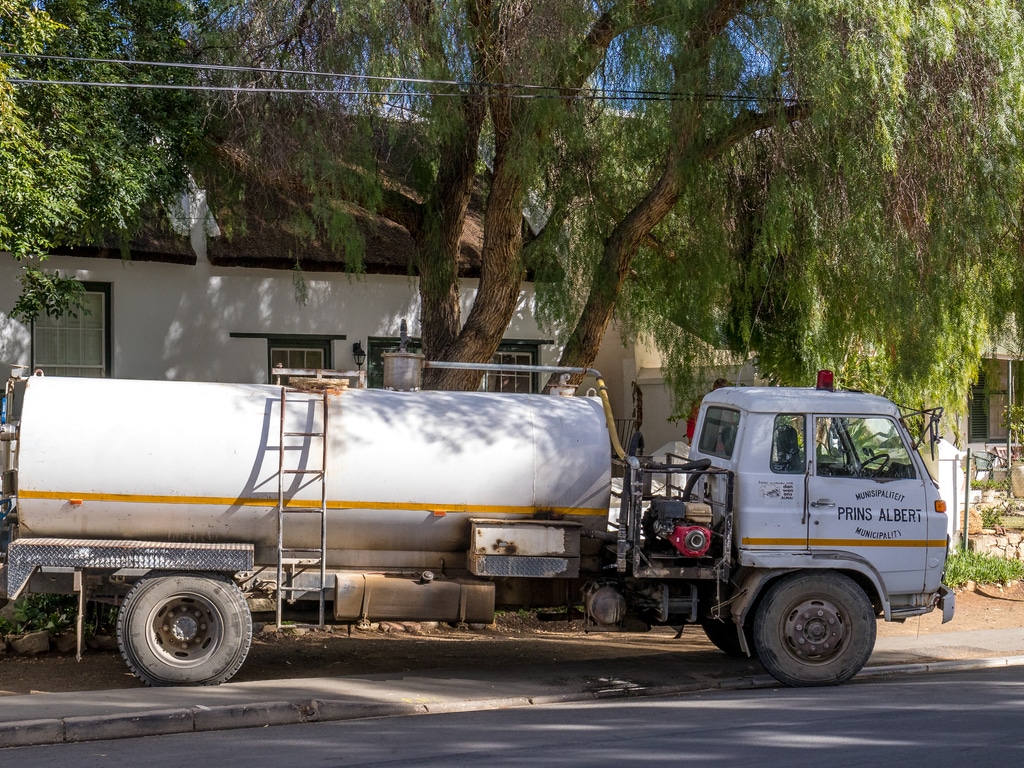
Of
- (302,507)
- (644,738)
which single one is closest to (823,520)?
(644,738)

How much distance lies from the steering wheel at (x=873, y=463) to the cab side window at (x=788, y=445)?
56 cm

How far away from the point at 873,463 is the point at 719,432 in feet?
4.50

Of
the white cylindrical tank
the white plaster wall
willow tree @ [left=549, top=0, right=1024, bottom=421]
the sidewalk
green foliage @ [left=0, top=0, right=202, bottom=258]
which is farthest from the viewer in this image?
the white plaster wall

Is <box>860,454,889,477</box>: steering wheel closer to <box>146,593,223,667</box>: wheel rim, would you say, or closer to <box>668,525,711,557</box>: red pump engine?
<box>668,525,711,557</box>: red pump engine

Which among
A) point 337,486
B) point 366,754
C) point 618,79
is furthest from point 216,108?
point 366,754

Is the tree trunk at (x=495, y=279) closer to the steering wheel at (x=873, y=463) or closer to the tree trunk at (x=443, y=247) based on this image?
the tree trunk at (x=443, y=247)

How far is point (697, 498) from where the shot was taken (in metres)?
9.90

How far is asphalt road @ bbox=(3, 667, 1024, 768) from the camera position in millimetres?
7012

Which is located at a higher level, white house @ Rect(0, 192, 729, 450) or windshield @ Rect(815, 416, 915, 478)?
white house @ Rect(0, 192, 729, 450)

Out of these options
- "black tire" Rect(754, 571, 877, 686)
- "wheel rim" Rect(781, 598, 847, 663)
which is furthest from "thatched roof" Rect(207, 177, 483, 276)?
"wheel rim" Rect(781, 598, 847, 663)

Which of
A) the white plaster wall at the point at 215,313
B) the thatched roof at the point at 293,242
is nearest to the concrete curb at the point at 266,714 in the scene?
the thatched roof at the point at 293,242

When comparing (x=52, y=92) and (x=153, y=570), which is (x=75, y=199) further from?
(x=153, y=570)

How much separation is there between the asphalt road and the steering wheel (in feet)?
6.13

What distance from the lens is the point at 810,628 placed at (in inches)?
373
